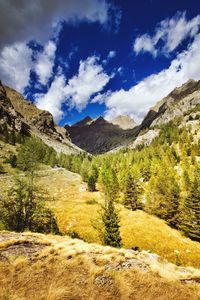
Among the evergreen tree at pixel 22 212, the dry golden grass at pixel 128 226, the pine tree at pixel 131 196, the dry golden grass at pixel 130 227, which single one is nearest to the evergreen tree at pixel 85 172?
the dry golden grass at pixel 128 226

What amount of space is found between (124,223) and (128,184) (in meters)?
14.8

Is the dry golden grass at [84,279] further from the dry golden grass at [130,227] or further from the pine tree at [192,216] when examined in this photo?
the pine tree at [192,216]

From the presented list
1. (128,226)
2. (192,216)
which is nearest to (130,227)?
(128,226)

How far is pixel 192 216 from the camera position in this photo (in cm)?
5181

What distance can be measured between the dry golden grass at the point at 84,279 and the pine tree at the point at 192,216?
138 feet

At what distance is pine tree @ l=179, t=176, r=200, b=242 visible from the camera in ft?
167

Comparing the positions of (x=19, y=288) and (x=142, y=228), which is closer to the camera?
(x=19, y=288)

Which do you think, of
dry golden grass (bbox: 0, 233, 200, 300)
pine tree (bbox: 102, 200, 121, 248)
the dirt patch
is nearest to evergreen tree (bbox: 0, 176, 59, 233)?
pine tree (bbox: 102, 200, 121, 248)

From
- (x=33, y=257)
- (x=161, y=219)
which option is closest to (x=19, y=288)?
(x=33, y=257)

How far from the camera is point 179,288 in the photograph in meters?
11.1

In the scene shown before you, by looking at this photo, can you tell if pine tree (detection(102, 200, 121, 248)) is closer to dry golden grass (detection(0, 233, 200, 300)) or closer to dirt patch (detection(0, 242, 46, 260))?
dirt patch (detection(0, 242, 46, 260))

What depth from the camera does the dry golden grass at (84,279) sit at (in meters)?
9.87

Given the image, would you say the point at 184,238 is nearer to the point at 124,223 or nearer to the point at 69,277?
the point at 124,223

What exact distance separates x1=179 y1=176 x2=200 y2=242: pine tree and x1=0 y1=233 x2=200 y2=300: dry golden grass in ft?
138
